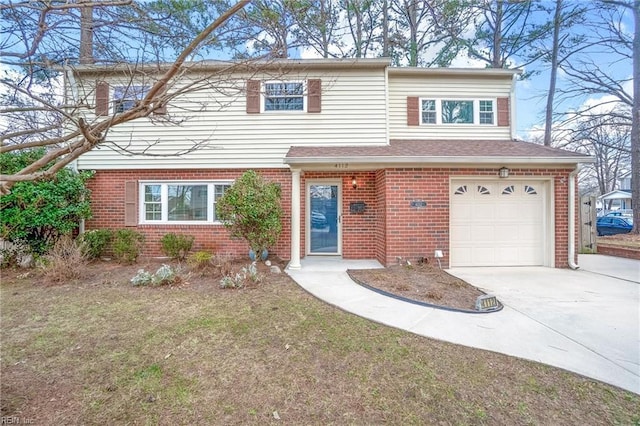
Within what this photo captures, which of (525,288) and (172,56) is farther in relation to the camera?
(525,288)

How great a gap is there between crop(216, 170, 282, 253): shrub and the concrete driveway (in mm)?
4407

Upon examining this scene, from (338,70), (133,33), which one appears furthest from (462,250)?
(133,33)

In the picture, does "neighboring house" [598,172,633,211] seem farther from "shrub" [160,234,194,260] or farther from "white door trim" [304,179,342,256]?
"shrub" [160,234,194,260]

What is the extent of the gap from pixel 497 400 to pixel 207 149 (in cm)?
791

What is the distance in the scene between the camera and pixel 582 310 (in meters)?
4.61

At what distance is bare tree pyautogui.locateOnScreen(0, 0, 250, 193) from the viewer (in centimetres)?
203

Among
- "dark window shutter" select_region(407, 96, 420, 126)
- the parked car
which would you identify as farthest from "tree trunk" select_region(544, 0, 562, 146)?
"dark window shutter" select_region(407, 96, 420, 126)

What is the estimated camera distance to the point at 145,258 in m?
8.21

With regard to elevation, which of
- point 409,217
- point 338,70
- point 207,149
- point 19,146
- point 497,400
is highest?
point 338,70

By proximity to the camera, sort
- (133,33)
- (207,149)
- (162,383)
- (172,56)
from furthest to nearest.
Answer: (207,149) → (172,56) → (133,33) → (162,383)

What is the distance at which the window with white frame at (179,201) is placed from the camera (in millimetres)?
8359

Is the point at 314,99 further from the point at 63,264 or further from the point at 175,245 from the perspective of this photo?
the point at 63,264

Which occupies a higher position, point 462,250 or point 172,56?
point 172,56

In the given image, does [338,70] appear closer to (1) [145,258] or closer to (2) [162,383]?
(1) [145,258]
